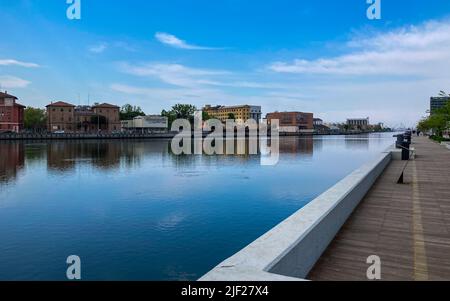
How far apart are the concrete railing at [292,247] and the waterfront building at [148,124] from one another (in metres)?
134

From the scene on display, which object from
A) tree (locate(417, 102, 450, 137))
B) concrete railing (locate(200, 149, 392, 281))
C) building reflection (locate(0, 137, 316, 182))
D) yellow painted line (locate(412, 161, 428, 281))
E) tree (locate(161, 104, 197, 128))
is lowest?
building reflection (locate(0, 137, 316, 182))

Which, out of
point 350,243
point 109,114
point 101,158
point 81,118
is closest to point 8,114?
point 81,118

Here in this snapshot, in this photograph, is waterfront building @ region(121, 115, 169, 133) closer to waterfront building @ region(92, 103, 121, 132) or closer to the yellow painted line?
waterfront building @ region(92, 103, 121, 132)

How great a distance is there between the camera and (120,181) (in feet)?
90.2

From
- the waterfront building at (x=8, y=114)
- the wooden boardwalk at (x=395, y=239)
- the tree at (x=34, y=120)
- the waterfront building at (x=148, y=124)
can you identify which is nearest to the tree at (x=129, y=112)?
the waterfront building at (x=148, y=124)

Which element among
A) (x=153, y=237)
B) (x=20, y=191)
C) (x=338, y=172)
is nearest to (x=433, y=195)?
(x=153, y=237)

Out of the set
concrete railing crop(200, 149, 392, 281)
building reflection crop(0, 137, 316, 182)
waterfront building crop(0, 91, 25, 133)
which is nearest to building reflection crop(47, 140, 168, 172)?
building reflection crop(0, 137, 316, 182)

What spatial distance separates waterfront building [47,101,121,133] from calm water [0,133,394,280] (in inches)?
3892

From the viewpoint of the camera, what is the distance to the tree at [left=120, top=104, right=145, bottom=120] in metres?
154

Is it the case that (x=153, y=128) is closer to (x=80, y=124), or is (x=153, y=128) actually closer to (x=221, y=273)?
(x=80, y=124)

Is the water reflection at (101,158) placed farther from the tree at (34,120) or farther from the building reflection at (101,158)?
the tree at (34,120)
